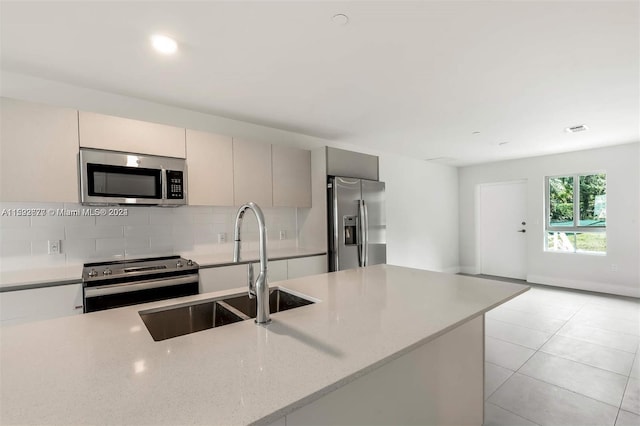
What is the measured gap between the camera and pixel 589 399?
7.15 ft

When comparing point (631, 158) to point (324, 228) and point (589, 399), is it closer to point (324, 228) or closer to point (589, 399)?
point (589, 399)

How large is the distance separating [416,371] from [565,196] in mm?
5764

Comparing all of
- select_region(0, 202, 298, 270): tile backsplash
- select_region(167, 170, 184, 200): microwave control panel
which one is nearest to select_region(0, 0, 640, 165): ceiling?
select_region(167, 170, 184, 200): microwave control panel

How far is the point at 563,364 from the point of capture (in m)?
2.66

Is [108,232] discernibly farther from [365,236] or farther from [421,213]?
[421,213]

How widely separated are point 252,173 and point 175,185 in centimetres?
81

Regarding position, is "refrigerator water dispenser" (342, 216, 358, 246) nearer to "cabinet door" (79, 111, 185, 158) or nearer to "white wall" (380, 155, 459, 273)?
"white wall" (380, 155, 459, 273)

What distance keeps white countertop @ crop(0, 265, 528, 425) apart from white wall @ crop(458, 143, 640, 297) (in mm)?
5144

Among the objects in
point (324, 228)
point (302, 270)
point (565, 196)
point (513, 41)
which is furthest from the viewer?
point (565, 196)

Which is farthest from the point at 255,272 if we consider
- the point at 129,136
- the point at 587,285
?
the point at 587,285

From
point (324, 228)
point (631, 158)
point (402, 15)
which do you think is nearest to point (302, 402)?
point (402, 15)

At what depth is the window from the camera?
504cm

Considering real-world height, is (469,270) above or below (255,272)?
below

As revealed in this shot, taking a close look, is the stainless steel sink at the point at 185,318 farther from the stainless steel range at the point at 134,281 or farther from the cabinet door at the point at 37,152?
the cabinet door at the point at 37,152
